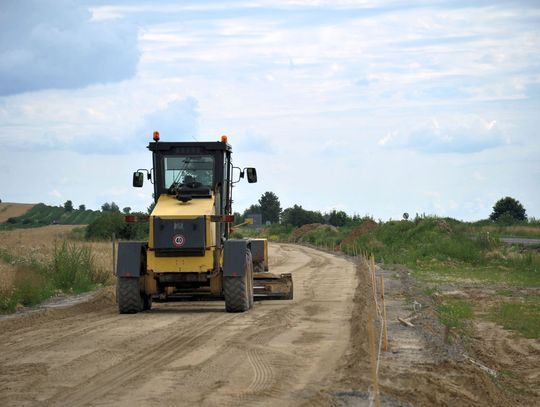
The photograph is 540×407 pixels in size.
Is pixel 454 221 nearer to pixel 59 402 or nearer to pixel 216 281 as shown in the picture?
pixel 216 281

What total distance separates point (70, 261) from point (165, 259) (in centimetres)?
969

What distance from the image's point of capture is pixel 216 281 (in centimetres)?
2095

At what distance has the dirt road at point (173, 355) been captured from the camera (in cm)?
1066

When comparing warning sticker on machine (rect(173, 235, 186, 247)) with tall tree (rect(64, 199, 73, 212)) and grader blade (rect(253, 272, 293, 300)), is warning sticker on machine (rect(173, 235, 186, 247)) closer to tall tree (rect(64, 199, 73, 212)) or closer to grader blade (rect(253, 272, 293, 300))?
grader blade (rect(253, 272, 293, 300))

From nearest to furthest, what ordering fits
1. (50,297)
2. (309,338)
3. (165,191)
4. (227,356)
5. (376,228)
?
(227,356) → (309,338) → (165,191) → (50,297) → (376,228)

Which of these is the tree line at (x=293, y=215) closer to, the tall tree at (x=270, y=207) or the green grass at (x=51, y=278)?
the tall tree at (x=270, y=207)

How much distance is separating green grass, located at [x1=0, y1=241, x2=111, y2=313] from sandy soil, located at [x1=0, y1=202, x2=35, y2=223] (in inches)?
2982

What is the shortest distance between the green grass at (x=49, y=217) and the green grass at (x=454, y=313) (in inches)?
3216

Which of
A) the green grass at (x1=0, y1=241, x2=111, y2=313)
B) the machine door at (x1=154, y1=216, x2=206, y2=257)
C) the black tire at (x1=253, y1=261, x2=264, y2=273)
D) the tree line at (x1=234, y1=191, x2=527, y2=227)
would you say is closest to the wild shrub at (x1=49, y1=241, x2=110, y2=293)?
the green grass at (x1=0, y1=241, x2=111, y2=313)

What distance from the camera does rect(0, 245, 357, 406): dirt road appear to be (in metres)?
10.7

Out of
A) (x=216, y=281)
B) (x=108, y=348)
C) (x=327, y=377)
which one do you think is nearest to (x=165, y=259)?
(x=216, y=281)

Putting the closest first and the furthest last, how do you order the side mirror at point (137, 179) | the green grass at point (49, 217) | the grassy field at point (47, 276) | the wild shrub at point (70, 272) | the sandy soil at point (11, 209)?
1. the side mirror at point (137, 179)
2. the grassy field at point (47, 276)
3. the wild shrub at point (70, 272)
4. the green grass at point (49, 217)
5. the sandy soil at point (11, 209)

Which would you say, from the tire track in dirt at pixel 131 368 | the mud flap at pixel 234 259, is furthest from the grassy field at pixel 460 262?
the tire track in dirt at pixel 131 368

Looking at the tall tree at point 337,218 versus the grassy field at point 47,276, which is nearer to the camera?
the grassy field at point 47,276
